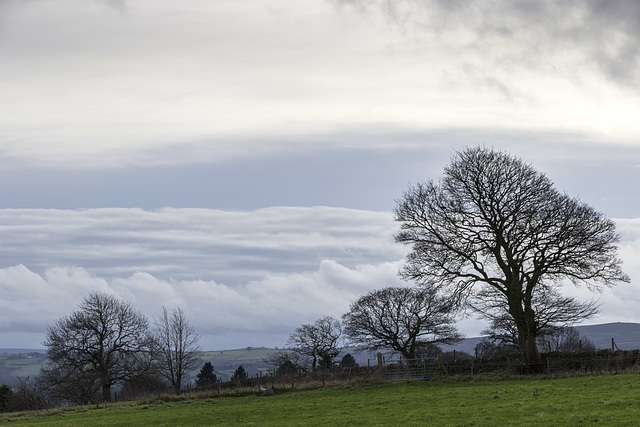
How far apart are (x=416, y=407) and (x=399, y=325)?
45922 mm

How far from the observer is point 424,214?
136 ft

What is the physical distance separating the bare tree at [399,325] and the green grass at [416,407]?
31.7m

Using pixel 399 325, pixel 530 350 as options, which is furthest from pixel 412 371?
pixel 399 325

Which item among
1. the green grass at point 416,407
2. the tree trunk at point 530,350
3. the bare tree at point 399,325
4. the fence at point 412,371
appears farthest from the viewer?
the bare tree at point 399,325

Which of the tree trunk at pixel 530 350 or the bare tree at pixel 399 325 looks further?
the bare tree at pixel 399 325

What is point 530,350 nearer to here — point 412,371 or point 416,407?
point 412,371

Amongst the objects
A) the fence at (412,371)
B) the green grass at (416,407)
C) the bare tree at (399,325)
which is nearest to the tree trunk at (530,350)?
the green grass at (416,407)

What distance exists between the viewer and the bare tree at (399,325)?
72562mm

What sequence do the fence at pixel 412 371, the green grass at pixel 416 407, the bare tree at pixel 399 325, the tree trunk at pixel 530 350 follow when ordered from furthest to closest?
the bare tree at pixel 399 325, the fence at pixel 412 371, the tree trunk at pixel 530 350, the green grass at pixel 416 407

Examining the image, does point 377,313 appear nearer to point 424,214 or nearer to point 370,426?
point 424,214

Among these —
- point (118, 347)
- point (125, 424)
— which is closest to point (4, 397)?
point (118, 347)

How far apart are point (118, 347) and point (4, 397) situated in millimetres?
11836

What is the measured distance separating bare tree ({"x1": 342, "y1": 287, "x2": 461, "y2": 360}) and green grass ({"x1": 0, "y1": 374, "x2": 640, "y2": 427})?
104ft

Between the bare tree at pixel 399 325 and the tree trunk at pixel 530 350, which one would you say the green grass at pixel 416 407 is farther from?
the bare tree at pixel 399 325
